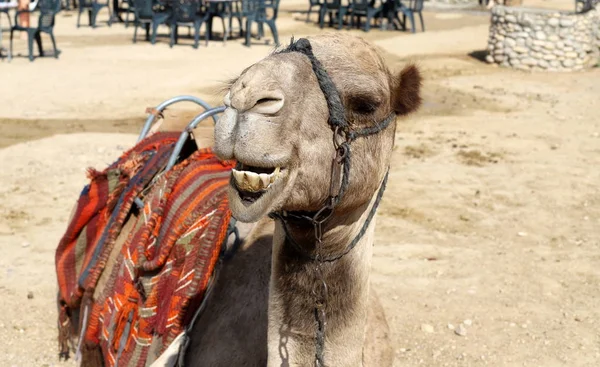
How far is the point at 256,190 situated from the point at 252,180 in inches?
1.3

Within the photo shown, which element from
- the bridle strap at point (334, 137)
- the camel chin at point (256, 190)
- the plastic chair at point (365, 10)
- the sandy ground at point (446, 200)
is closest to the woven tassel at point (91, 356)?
the sandy ground at point (446, 200)

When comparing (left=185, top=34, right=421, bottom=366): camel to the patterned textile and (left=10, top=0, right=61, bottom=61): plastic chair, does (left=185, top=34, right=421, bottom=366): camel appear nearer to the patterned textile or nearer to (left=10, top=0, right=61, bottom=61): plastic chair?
the patterned textile

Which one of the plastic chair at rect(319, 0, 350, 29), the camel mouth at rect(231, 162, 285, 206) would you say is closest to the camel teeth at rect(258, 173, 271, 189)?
the camel mouth at rect(231, 162, 285, 206)

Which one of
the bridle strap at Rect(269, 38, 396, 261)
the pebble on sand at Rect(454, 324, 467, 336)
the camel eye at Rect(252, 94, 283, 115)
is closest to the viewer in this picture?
the camel eye at Rect(252, 94, 283, 115)

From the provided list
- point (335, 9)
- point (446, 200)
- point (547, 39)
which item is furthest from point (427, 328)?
point (335, 9)

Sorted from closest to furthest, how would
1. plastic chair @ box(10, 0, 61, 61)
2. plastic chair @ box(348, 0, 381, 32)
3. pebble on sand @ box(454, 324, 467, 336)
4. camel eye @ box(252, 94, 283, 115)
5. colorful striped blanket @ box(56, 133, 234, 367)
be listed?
camel eye @ box(252, 94, 283, 115) → colorful striped blanket @ box(56, 133, 234, 367) → pebble on sand @ box(454, 324, 467, 336) → plastic chair @ box(10, 0, 61, 61) → plastic chair @ box(348, 0, 381, 32)

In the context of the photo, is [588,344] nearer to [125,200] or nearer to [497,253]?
[497,253]

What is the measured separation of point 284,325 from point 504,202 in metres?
5.61

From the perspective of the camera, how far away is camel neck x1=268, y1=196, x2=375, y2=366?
7.80 feet

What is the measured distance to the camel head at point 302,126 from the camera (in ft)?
6.66

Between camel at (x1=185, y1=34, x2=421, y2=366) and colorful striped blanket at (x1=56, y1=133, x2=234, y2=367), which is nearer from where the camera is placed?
camel at (x1=185, y1=34, x2=421, y2=366)

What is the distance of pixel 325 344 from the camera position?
240 cm

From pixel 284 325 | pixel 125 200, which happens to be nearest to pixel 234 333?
pixel 284 325

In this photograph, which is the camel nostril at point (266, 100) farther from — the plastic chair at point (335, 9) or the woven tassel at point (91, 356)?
the plastic chair at point (335, 9)
